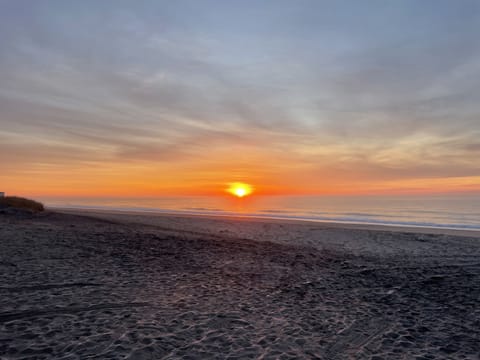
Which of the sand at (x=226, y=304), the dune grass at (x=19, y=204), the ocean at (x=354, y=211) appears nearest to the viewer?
the sand at (x=226, y=304)

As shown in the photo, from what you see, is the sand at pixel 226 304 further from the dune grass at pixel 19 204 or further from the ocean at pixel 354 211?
the ocean at pixel 354 211

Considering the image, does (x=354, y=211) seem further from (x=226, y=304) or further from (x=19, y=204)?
(x=226, y=304)

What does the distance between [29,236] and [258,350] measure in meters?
13.7

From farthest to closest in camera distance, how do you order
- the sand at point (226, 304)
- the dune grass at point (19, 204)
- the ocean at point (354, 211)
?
1. the ocean at point (354, 211)
2. the dune grass at point (19, 204)
3. the sand at point (226, 304)

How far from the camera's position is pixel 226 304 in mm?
7477

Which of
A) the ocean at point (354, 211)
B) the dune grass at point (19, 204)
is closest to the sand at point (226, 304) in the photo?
the dune grass at point (19, 204)

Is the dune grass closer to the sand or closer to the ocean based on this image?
the sand

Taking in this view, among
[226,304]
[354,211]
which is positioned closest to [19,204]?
[226,304]

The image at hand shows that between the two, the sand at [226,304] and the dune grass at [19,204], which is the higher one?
the dune grass at [19,204]

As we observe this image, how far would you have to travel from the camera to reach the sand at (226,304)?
537 centimetres

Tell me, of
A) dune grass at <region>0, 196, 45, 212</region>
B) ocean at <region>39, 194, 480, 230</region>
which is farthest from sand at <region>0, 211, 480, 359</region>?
ocean at <region>39, 194, 480, 230</region>

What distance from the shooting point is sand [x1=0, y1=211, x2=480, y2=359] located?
5371 mm

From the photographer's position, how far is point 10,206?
28.1m

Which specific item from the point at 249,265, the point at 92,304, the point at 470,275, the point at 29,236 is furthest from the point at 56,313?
the point at 470,275
